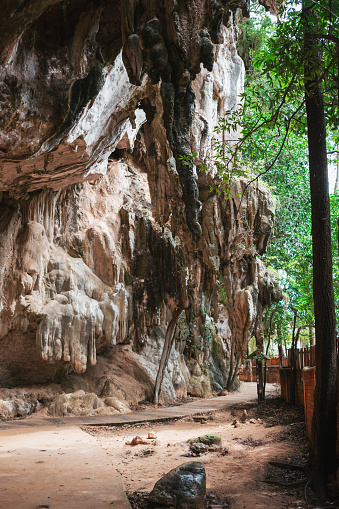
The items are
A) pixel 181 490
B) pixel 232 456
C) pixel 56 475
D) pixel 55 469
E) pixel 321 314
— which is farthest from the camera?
pixel 232 456

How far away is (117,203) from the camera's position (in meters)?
16.3

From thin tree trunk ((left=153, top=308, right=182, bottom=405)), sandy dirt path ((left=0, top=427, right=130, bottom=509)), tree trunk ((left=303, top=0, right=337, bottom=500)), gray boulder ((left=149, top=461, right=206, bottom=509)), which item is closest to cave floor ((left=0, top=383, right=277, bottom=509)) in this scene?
sandy dirt path ((left=0, top=427, right=130, bottom=509))

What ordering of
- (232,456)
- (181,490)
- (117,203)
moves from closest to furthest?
(181,490), (232,456), (117,203)

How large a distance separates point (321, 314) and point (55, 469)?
3.98 m

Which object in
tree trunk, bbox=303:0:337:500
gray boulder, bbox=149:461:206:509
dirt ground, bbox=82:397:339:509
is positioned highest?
tree trunk, bbox=303:0:337:500

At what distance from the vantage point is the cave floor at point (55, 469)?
427cm

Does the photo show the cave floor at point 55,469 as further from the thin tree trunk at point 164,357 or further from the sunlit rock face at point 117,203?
the thin tree trunk at point 164,357

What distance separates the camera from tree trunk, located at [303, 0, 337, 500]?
5566 mm

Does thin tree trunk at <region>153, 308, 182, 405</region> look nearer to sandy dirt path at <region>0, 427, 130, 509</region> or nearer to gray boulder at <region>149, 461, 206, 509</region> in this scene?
sandy dirt path at <region>0, 427, 130, 509</region>

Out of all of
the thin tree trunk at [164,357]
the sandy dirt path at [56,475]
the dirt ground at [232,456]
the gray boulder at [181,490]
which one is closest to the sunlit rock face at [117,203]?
the thin tree trunk at [164,357]

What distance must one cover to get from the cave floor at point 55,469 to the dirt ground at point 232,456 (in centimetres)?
31

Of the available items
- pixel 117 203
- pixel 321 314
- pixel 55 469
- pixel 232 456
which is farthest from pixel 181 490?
pixel 117 203

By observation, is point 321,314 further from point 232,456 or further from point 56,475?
point 56,475

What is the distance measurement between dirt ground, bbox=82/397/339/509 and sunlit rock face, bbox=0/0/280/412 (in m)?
2.77
